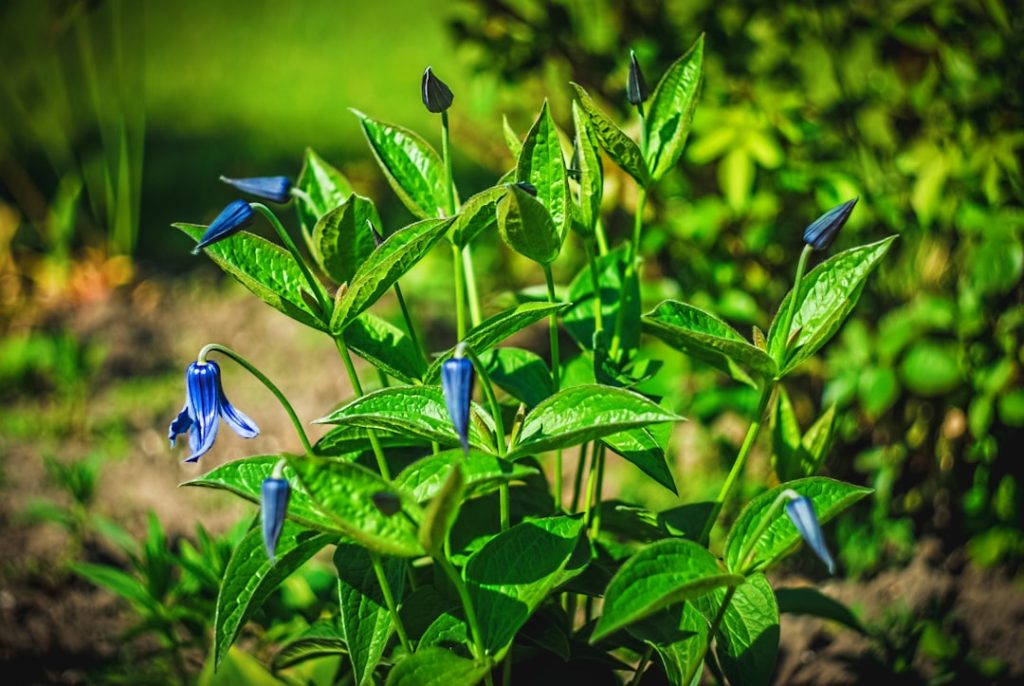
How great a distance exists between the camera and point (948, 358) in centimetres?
175

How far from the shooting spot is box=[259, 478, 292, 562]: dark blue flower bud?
839mm

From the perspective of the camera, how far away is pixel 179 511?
7.41 ft

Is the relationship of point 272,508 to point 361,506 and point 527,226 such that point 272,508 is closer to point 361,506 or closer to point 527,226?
point 361,506

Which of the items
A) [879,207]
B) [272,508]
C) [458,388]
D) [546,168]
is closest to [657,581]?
[458,388]

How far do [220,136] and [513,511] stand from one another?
3.67 m

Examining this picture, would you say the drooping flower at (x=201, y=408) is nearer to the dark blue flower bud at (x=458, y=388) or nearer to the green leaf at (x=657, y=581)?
the dark blue flower bud at (x=458, y=388)

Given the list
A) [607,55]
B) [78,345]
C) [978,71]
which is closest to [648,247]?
[607,55]

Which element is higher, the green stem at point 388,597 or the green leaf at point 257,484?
the green leaf at point 257,484

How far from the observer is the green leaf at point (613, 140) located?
41.2 inches

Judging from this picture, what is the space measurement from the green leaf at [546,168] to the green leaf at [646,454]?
253 mm

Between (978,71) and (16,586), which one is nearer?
(978,71)

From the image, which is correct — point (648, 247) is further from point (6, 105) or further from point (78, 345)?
point (6, 105)

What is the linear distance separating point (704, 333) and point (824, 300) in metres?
0.17

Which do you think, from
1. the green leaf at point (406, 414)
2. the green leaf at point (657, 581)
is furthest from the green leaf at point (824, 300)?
the green leaf at point (406, 414)
